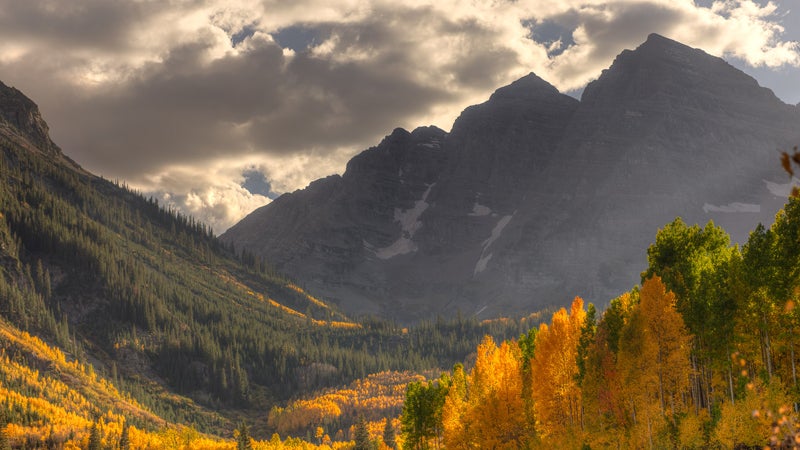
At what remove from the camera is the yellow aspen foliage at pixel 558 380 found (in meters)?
75.4

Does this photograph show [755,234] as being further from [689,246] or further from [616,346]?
[616,346]

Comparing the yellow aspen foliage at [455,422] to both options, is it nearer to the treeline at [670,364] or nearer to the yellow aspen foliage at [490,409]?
the yellow aspen foliage at [490,409]

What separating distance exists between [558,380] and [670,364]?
15365mm

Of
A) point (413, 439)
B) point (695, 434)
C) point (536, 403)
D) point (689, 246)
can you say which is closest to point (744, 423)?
point (695, 434)

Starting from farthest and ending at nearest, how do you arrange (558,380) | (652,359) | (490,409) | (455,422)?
1. (455,422)
2. (490,409)
3. (558,380)
4. (652,359)

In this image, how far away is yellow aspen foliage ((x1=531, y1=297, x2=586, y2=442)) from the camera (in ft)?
247

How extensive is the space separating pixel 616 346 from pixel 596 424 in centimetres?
812

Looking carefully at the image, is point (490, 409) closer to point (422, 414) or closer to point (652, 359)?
point (422, 414)

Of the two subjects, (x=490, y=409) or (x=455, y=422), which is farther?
(x=455, y=422)

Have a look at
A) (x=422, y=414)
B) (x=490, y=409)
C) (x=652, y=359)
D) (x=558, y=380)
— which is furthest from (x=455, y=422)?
(x=652, y=359)

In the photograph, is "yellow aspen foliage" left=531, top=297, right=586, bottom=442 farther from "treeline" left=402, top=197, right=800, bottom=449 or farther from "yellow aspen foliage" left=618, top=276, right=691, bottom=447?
"yellow aspen foliage" left=618, top=276, right=691, bottom=447

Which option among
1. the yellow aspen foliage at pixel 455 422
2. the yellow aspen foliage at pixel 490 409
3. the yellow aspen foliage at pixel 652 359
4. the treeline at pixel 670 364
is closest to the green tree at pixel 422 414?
the yellow aspen foliage at pixel 455 422

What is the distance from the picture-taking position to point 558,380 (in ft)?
247

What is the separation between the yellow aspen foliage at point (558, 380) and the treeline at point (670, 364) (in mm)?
112
